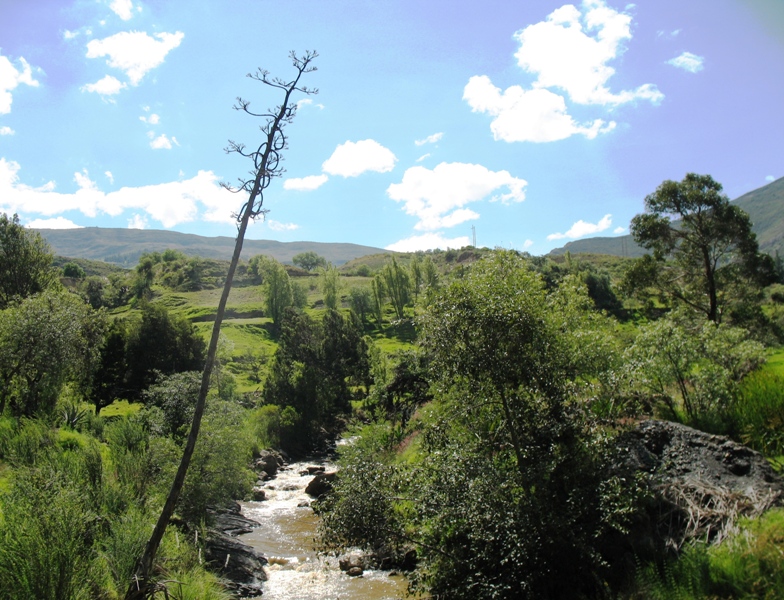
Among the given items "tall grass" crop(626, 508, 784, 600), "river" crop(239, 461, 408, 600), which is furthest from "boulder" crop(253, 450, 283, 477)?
"tall grass" crop(626, 508, 784, 600)

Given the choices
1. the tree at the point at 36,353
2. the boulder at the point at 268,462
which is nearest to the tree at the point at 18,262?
the tree at the point at 36,353

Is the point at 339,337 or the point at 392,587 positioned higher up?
the point at 339,337

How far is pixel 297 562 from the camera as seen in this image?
67.9 ft

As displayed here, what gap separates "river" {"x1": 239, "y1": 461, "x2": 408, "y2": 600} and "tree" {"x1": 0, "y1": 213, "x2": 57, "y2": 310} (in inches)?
1366

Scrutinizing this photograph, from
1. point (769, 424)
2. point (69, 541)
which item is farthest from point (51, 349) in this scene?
point (769, 424)

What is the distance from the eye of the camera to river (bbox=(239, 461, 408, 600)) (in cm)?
1695

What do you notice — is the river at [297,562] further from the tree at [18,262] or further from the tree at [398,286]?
the tree at [398,286]

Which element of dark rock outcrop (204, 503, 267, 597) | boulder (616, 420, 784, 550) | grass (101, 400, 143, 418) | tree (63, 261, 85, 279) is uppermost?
tree (63, 261, 85, 279)

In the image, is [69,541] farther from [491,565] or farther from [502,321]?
[502,321]

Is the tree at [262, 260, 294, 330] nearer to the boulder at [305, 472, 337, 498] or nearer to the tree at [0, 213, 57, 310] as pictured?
the tree at [0, 213, 57, 310]

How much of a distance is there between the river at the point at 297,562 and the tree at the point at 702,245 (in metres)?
24.6

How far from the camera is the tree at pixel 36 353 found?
27.3m

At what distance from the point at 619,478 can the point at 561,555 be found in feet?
6.22

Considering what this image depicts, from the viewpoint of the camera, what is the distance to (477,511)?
10.2 metres
